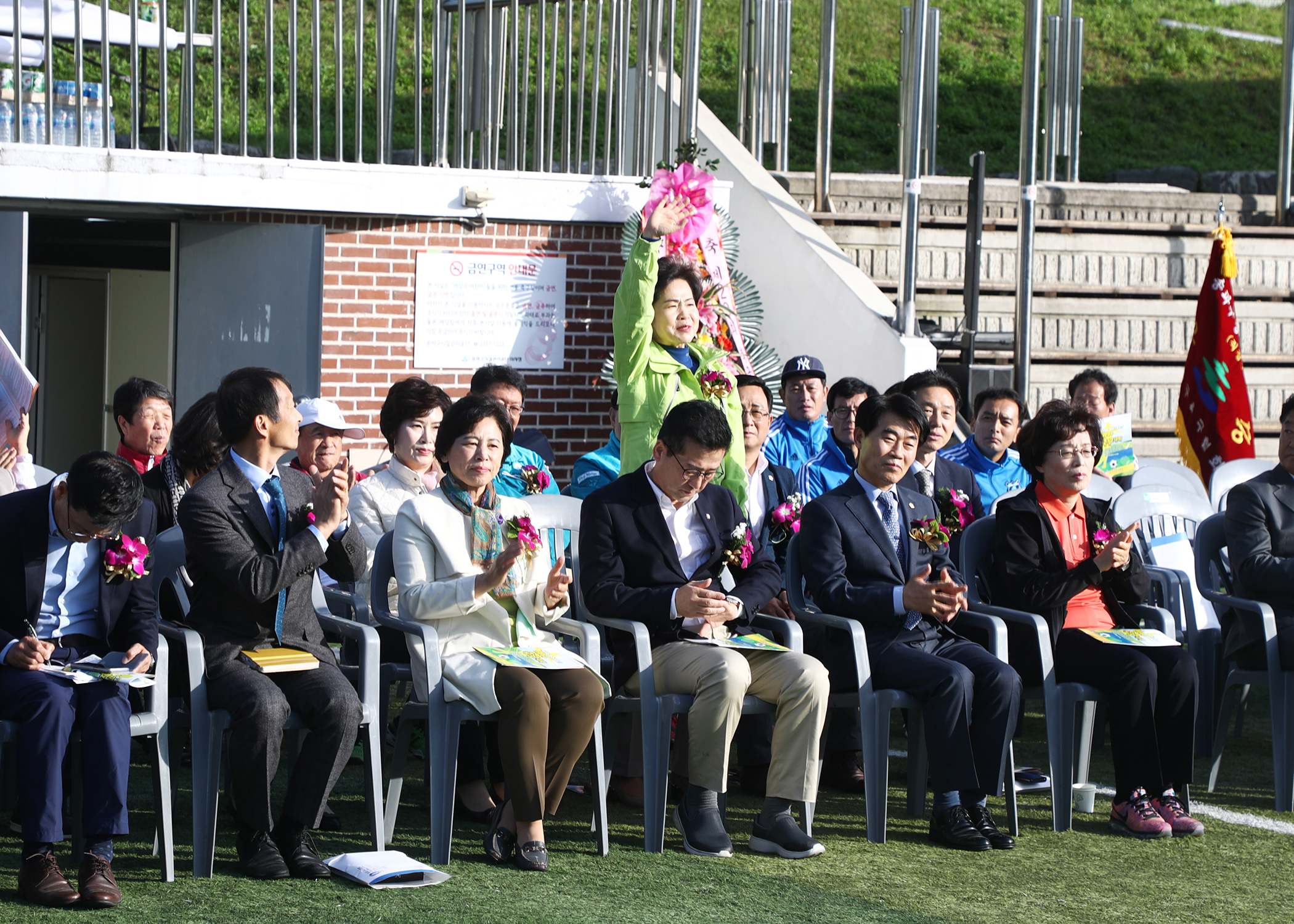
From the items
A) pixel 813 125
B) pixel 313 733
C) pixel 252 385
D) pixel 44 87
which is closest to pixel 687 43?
pixel 44 87

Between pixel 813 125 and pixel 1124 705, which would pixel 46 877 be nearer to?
pixel 1124 705

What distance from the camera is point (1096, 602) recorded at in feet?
18.6

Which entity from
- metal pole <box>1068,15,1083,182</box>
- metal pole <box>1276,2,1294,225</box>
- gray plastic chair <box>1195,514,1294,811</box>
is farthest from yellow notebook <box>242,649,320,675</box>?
metal pole <box>1068,15,1083,182</box>

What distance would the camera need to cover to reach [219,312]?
8.91 m

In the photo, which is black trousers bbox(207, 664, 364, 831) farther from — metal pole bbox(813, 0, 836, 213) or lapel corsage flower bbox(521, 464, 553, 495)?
metal pole bbox(813, 0, 836, 213)

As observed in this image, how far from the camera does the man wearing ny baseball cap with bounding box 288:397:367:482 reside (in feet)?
18.4

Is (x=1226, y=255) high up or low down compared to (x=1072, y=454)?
up

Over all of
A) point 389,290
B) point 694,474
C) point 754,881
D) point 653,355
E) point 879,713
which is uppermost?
point 389,290

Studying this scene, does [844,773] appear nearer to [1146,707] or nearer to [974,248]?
[1146,707]

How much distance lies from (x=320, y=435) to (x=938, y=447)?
8.38 feet

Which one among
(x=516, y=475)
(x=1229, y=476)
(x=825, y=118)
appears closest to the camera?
(x=516, y=475)

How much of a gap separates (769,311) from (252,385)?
18.6ft

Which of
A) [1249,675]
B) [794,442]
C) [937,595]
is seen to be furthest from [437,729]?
[1249,675]

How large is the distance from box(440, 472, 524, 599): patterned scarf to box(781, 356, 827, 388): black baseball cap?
2.40 metres
